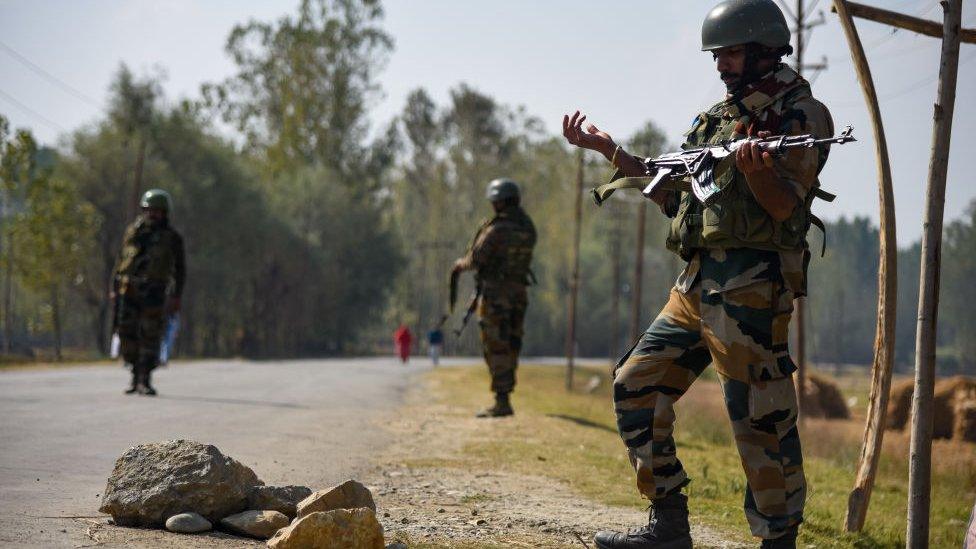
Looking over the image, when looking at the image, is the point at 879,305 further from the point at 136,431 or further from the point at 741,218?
the point at 136,431

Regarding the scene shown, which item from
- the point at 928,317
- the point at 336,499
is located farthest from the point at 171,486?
the point at 928,317

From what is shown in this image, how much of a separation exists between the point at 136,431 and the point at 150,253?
390cm

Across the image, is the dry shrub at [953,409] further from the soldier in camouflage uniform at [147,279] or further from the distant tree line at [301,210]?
the soldier in camouflage uniform at [147,279]

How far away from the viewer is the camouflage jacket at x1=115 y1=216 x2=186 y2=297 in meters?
11.6

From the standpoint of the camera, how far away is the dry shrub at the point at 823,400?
2169 cm

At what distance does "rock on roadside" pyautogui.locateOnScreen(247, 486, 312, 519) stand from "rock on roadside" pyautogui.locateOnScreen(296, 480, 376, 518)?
8.8 inches

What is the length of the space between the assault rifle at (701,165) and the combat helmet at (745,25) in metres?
0.45

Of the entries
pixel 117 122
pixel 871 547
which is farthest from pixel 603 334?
pixel 871 547

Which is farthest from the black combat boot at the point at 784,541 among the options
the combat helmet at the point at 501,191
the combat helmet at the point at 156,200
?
the combat helmet at the point at 156,200

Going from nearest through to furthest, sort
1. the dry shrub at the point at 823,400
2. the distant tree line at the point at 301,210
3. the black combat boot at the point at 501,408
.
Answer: the black combat boot at the point at 501,408, the dry shrub at the point at 823,400, the distant tree line at the point at 301,210

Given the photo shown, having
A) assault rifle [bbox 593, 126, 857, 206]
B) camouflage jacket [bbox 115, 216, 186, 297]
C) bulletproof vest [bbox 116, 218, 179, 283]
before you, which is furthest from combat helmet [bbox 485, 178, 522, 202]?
assault rifle [bbox 593, 126, 857, 206]

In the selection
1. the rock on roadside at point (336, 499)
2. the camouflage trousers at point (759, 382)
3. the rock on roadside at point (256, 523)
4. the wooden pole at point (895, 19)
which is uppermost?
the wooden pole at point (895, 19)

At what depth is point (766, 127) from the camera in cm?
412

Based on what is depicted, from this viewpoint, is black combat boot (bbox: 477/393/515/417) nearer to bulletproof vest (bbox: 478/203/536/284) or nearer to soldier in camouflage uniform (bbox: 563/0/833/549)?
bulletproof vest (bbox: 478/203/536/284)
